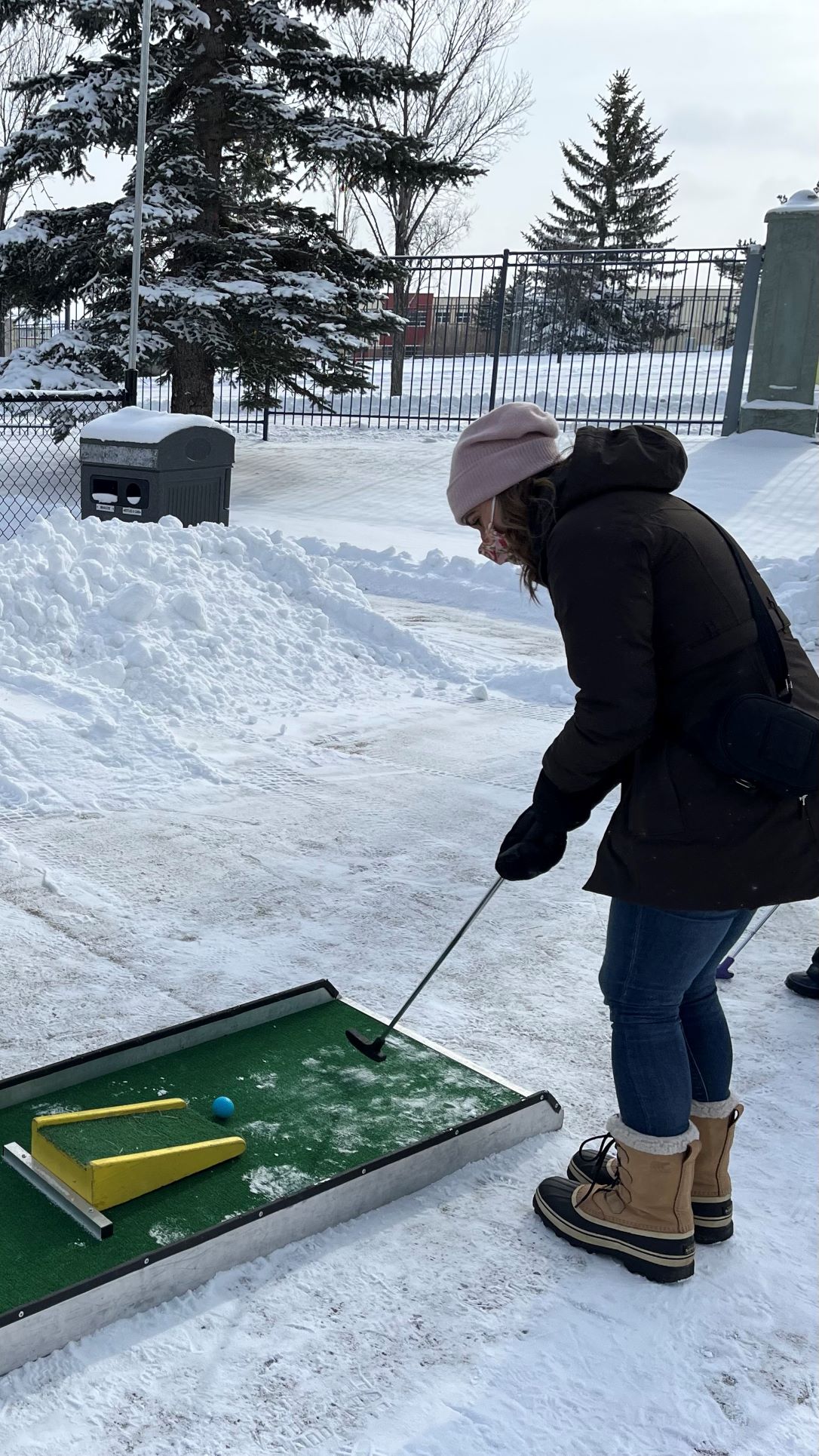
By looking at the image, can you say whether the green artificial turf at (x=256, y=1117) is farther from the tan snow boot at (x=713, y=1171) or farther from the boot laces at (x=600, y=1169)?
the tan snow boot at (x=713, y=1171)

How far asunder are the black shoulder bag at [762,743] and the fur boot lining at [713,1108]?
77cm

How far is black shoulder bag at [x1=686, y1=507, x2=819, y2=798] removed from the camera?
7.11 feet

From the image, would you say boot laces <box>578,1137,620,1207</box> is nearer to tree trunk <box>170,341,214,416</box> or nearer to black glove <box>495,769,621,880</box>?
black glove <box>495,769,621,880</box>

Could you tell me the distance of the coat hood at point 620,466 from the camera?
7.34 feet

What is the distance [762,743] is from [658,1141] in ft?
2.83

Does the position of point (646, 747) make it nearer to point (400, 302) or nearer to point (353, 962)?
point (353, 962)

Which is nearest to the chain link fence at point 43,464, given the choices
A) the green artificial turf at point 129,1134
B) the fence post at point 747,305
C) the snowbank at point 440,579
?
the snowbank at point 440,579

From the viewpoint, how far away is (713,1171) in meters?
2.65

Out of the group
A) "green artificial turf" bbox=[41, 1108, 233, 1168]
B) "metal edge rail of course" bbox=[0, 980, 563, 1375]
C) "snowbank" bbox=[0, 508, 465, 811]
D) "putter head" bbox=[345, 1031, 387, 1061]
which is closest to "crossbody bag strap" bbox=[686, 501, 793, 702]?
"metal edge rail of course" bbox=[0, 980, 563, 1375]

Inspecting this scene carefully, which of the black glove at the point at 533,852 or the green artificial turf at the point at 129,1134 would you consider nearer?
the black glove at the point at 533,852

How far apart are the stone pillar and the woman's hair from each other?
45.2 ft

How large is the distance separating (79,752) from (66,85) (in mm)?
10655

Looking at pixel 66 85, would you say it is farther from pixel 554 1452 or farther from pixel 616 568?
pixel 554 1452

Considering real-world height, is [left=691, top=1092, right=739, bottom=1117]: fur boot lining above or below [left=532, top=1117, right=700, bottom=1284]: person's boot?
above
